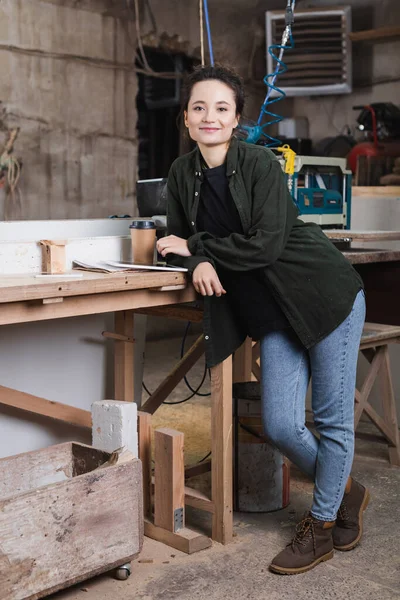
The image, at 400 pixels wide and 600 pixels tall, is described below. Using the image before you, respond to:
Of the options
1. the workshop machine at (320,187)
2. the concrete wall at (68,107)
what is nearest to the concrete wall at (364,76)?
the concrete wall at (68,107)

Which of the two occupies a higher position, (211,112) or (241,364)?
(211,112)

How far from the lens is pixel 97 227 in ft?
10.3

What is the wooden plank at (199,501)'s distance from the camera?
2699 mm

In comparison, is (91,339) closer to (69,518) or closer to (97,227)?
(97,227)

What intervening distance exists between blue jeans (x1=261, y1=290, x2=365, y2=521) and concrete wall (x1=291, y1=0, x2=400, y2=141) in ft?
14.9

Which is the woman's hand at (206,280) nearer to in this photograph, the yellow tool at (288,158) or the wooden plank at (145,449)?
the wooden plank at (145,449)

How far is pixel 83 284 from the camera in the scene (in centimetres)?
214

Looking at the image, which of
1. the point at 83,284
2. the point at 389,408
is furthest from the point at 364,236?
the point at 83,284

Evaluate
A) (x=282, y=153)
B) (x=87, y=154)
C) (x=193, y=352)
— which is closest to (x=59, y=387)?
(x=193, y=352)

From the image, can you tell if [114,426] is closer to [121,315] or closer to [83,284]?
[83,284]

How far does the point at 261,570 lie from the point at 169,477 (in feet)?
1.32

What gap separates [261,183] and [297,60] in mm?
4517

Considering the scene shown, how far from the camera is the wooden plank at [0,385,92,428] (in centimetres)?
269

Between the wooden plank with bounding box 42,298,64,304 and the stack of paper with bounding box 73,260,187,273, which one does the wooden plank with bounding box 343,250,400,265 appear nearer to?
the stack of paper with bounding box 73,260,187,273
